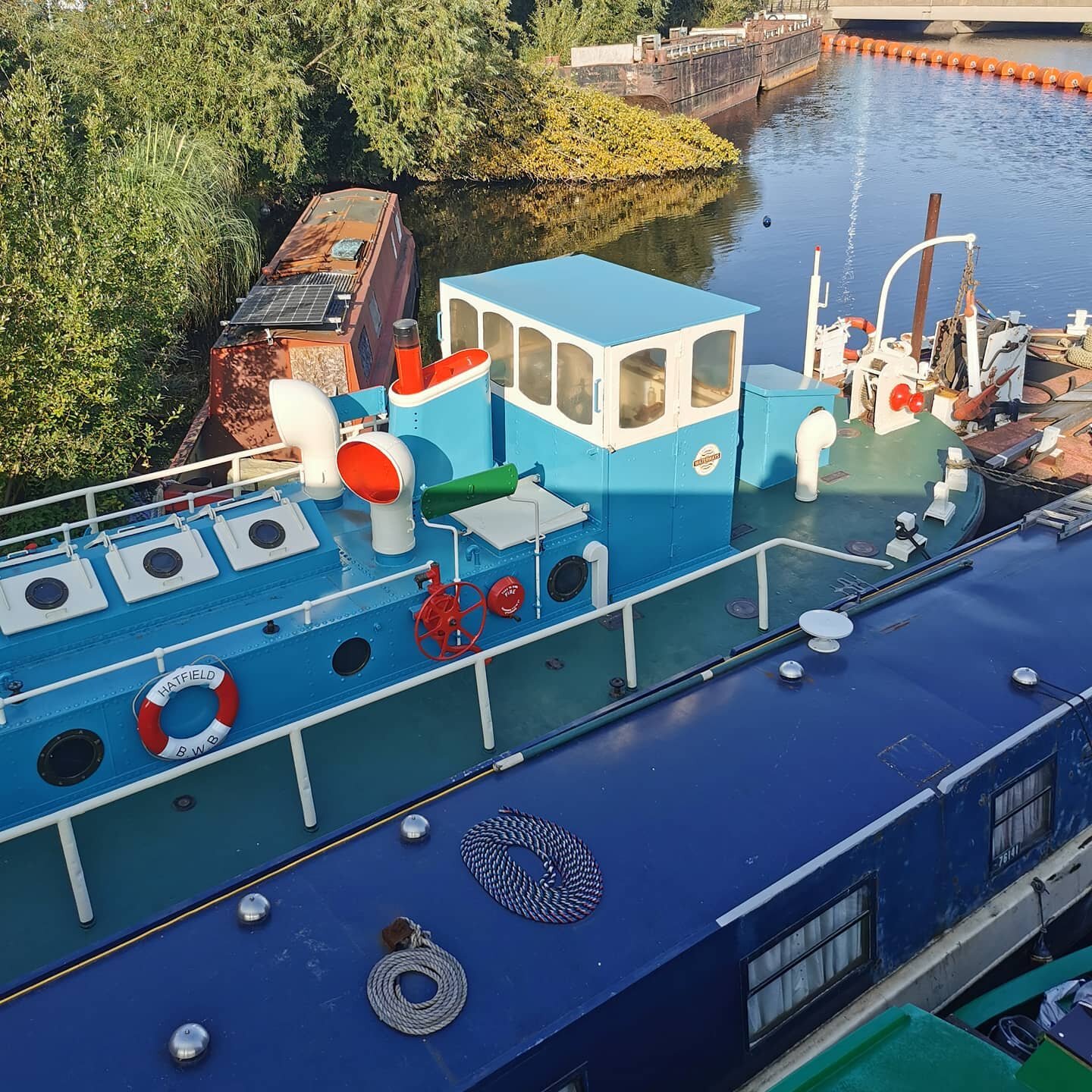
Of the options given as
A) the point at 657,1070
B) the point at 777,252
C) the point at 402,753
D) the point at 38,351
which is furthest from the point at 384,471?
the point at 777,252

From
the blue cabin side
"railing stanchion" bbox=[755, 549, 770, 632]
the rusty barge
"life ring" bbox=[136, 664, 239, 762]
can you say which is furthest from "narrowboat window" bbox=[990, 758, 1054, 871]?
the rusty barge

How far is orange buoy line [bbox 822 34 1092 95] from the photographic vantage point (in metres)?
65.1

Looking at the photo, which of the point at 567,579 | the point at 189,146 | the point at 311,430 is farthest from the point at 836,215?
the point at 311,430

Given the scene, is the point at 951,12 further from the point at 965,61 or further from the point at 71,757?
the point at 71,757

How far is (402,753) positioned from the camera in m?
8.27

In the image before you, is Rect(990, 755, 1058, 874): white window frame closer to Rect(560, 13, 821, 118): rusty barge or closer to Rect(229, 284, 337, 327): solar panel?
Rect(229, 284, 337, 327): solar panel

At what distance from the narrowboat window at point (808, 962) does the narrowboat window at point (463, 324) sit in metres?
6.85

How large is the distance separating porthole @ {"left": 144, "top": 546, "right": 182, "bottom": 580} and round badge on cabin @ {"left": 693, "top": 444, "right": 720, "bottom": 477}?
506 cm

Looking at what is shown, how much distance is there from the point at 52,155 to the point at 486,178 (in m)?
35.1

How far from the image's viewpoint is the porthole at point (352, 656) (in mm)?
8406

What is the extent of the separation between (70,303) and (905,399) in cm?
1241

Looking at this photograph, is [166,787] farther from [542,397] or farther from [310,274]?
[310,274]

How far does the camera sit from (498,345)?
1050cm

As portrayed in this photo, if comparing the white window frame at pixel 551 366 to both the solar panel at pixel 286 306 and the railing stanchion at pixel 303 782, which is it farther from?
the solar panel at pixel 286 306
